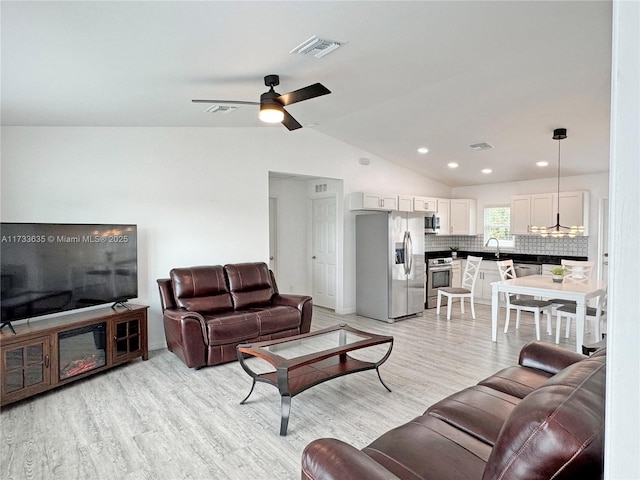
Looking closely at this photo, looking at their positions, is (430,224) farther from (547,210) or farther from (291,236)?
(291,236)

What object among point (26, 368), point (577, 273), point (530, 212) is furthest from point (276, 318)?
point (530, 212)

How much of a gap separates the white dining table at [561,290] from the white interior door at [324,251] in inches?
112

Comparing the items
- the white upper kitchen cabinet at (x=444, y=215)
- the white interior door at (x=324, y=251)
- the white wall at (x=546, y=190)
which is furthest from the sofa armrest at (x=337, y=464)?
the white upper kitchen cabinet at (x=444, y=215)

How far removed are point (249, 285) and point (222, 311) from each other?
1.75 ft

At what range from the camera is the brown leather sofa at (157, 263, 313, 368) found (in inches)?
156

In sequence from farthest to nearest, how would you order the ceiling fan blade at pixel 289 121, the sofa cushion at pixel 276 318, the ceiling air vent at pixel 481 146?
the ceiling air vent at pixel 481 146, the sofa cushion at pixel 276 318, the ceiling fan blade at pixel 289 121

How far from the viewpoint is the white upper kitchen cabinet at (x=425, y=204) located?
22.8 feet

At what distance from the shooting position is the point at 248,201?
17.9 ft

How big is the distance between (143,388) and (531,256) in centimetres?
671

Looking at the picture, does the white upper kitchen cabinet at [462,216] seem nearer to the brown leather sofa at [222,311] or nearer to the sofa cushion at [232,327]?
the brown leather sofa at [222,311]

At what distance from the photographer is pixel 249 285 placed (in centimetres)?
498

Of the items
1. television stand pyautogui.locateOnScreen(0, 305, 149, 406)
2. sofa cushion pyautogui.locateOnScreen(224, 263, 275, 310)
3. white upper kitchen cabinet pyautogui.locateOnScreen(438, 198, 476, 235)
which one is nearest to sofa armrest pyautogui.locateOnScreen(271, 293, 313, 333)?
sofa cushion pyautogui.locateOnScreen(224, 263, 275, 310)

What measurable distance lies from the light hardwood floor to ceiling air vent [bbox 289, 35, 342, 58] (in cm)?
281

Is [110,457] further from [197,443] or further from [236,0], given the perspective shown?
[236,0]
